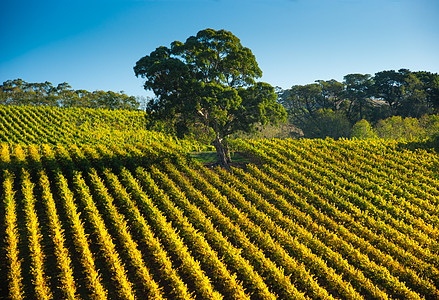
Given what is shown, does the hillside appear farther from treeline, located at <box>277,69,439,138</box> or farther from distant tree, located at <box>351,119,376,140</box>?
treeline, located at <box>277,69,439,138</box>

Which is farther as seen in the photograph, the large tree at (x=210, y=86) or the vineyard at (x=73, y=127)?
the vineyard at (x=73, y=127)

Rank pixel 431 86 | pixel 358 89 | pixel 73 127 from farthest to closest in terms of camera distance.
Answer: pixel 358 89, pixel 431 86, pixel 73 127

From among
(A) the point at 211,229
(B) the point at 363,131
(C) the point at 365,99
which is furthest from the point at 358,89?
(A) the point at 211,229

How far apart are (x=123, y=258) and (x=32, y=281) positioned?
313 centimetres

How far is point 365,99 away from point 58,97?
79220 millimetres

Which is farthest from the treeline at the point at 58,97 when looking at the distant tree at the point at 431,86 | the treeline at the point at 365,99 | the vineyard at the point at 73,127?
the distant tree at the point at 431,86

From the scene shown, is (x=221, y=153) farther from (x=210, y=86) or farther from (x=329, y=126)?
(x=329, y=126)

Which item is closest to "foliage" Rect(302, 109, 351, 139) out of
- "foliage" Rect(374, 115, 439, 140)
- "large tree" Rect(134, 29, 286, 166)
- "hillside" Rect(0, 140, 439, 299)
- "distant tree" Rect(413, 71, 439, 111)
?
"foliage" Rect(374, 115, 439, 140)

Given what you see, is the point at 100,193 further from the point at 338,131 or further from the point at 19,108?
the point at 338,131

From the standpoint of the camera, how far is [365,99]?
2201 inches

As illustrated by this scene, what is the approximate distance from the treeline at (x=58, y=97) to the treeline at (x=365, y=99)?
148 feet

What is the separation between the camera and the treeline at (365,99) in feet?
164

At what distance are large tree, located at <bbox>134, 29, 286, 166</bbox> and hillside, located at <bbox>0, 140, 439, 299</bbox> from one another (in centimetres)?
380

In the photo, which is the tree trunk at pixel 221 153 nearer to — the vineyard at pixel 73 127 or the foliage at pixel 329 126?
the vineyard at pixel 73 127
